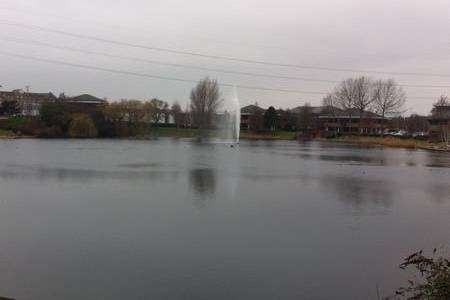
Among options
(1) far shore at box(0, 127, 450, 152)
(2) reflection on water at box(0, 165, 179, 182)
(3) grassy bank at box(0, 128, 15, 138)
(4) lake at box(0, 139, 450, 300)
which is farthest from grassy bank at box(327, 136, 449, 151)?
(3) grassy bank at box(0, 128, 15, 138)

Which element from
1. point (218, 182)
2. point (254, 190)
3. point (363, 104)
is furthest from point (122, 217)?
point (363, 104)

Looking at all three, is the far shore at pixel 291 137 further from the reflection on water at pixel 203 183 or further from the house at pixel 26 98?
the reflection on water at pixel 203 183

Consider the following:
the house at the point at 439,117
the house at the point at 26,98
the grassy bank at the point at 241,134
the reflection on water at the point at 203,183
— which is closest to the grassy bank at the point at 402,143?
the house at the point at 439,117

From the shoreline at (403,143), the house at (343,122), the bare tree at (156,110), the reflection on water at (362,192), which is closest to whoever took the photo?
the reflection on water at (362,192)

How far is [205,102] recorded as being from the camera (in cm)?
9694

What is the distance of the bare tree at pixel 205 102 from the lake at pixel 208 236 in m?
71.4

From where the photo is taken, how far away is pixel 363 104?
102938mm

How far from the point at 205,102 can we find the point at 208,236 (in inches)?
3340

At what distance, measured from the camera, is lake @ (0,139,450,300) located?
30.9 ft

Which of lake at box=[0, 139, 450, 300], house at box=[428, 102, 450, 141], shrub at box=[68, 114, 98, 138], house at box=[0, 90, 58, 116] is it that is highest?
house at box=[0, 90, 58, 116]

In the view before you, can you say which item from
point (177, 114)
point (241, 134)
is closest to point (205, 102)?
point (241, 134)

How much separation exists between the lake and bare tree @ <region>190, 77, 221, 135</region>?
2810 inches

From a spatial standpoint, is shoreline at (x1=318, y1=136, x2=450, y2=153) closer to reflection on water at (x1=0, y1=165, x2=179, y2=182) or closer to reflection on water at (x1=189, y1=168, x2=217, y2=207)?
reflection on water at (x1=189, y1=168, x2=217, y2=207)

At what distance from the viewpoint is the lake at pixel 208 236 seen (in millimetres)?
9406
